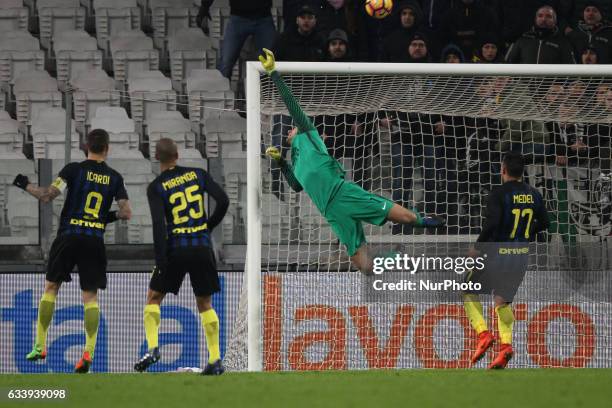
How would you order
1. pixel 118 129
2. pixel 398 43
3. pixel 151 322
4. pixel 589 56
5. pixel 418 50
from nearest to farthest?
pixel 151 322, pixel 418 50, pixel 589 56, pixel 398 43, pixel 118 129

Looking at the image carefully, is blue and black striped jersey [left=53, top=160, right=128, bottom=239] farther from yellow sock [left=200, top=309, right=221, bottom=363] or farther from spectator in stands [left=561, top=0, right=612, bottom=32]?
spectator in stands [left=561, top=0, right=612, bottom=32]

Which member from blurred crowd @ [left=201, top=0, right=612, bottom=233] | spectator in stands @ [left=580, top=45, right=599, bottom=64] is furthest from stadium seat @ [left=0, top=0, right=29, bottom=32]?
spectator in stands @ [left=580, top=45, right=599, bottom=64]

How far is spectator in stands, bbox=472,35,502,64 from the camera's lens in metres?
12.5

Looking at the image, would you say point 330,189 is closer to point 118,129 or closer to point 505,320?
point 505,320

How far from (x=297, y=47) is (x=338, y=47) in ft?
1.68

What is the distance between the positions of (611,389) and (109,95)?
8422 millimetres

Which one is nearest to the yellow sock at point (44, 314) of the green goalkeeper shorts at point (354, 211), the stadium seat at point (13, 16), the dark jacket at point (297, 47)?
the green goalkeeper shorts at point (354, 211)

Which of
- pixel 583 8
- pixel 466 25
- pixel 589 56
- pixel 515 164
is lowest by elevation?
pixel 515 164

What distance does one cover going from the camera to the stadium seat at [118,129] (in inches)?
522

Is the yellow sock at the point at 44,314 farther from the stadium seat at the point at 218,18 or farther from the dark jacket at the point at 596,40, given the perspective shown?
the stadium seat at the point at 218,18

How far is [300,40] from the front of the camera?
493 inches

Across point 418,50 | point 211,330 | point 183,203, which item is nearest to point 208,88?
point 418,50

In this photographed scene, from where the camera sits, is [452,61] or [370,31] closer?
[452,61]

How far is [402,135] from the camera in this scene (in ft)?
37.3
